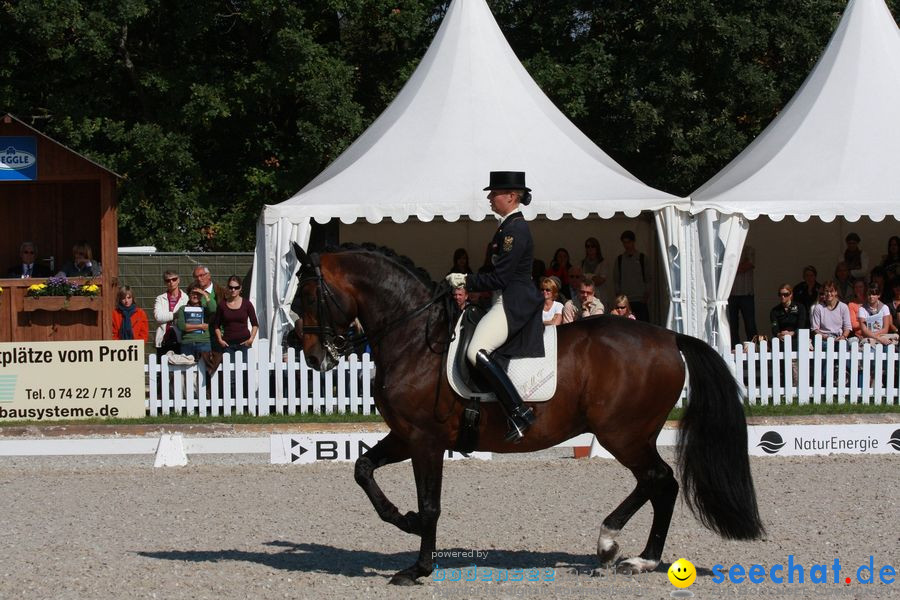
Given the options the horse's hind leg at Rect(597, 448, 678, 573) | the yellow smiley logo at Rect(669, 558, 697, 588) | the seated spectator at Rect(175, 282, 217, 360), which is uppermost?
the seated spectator at Rect(175, 282, 217, 360)

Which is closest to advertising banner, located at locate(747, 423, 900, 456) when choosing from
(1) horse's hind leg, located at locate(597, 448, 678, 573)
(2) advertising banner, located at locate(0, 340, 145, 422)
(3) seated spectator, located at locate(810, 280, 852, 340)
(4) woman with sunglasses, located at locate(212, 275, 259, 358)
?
(3) seated spectator, located at locate(810, 280, 852, 340)

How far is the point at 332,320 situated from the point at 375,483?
1046 millimetres

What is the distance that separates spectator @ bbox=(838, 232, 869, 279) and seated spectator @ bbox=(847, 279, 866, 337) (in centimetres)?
50

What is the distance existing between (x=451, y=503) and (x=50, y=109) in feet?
53.2

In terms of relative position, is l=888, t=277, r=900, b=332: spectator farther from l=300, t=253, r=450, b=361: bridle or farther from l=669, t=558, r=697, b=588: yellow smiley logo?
l=300, t=253, r=450, b=361: bridle

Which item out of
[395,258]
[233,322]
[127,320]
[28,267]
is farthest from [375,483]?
[28,267]

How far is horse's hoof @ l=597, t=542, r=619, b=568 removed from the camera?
7.37 meters

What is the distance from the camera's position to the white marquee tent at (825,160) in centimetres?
1496

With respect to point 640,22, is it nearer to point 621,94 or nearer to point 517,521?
point 621,94

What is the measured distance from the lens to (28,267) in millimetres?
17938

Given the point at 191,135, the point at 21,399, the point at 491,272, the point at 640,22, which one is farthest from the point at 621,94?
the point at 491,272

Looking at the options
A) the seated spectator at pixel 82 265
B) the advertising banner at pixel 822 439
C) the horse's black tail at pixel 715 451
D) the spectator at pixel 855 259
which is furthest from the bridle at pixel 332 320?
the spectator at pixel 855 259

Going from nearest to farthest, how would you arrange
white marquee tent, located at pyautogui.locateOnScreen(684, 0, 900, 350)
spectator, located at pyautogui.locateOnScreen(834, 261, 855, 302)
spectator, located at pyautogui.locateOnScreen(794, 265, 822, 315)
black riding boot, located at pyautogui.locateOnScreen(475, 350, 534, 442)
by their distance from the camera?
1. black riding boot, located at pyautogui.locateOnScreen(475, 350, 534, 442)
2. white marquee tent, located at pyautogui.locateOnScreen(684, 0, 900, 350)
3. spectator, located at pyautogui.locateOnScreen(794, 265, 822, 315)
4. spectator, located at pyautogui.locateOnScreen(834, 261, 855, 302)

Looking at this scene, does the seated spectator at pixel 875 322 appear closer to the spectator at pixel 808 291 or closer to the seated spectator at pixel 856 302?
the seated spectator at pixel 856 302
